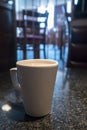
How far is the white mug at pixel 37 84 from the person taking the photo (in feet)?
1.33

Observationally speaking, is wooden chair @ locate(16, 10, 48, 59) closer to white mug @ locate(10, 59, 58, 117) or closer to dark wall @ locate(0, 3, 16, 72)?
dark wall @ locate(0, 3, 16, 72)

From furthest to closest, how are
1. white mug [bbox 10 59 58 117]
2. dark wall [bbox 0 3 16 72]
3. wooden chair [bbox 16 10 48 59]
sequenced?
wooden chair [bbox 16 10 48 59] < dark wall [bbox 0 3 16 72] < white mug [bbox 10 59 58 117]

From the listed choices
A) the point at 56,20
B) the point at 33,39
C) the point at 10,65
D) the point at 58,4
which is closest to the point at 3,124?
the point at 10,65

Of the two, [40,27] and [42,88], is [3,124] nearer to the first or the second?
[42,88]

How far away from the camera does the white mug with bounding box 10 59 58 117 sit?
15.9 inches

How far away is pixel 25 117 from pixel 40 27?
265cm

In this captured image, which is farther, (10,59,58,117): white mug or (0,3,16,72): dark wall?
(0,3,16,72): dark wall

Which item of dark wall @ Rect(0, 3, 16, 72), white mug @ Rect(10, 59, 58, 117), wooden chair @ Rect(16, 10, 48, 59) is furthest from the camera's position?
wooden chair @ Rect(16, 10, 48, 59)

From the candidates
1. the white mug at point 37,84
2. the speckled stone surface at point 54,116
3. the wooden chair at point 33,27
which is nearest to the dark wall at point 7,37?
the wooden chair at point 33,27

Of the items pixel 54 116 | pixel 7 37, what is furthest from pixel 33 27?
pixel 54 116

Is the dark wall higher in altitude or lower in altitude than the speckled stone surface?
higher

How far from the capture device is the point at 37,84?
414mm

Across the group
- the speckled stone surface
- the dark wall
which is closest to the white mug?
the speckled stone surface

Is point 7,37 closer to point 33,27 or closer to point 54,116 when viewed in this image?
point 54,116
